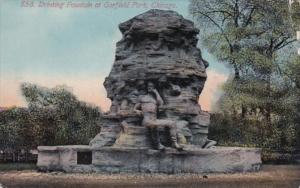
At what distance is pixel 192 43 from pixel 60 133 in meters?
2.29

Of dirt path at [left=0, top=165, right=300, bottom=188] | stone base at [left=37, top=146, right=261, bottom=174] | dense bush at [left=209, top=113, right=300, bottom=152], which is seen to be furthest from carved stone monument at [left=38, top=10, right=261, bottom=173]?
dense bush at [left=209, top=113, right=300, bottom=152]

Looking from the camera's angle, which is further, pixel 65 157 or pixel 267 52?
pixel 267 52

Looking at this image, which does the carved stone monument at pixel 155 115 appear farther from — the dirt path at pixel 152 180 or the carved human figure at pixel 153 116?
the dirt path at pixel 152 180

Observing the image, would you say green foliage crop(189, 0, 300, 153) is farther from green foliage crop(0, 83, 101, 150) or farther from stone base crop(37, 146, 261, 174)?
green foliage crop(0, 83, 101, 150)

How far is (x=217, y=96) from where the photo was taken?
855 cm

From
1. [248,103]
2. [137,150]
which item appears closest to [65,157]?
[137,150]

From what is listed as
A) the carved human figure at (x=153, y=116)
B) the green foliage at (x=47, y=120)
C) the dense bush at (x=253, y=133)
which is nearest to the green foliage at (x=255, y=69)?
the dense bush at (x=253, y=133)

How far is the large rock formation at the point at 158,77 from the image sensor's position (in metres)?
7.74

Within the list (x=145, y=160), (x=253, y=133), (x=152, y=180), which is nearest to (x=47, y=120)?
(x=145, y=160)

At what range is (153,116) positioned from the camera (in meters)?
7.61

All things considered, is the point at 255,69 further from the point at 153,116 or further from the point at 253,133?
the point at 153,116

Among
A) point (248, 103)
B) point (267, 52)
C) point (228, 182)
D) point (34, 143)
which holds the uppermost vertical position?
point (267, 52)

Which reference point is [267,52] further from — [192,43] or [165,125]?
[165,125]

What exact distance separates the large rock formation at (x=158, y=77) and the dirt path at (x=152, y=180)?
0.82 m
